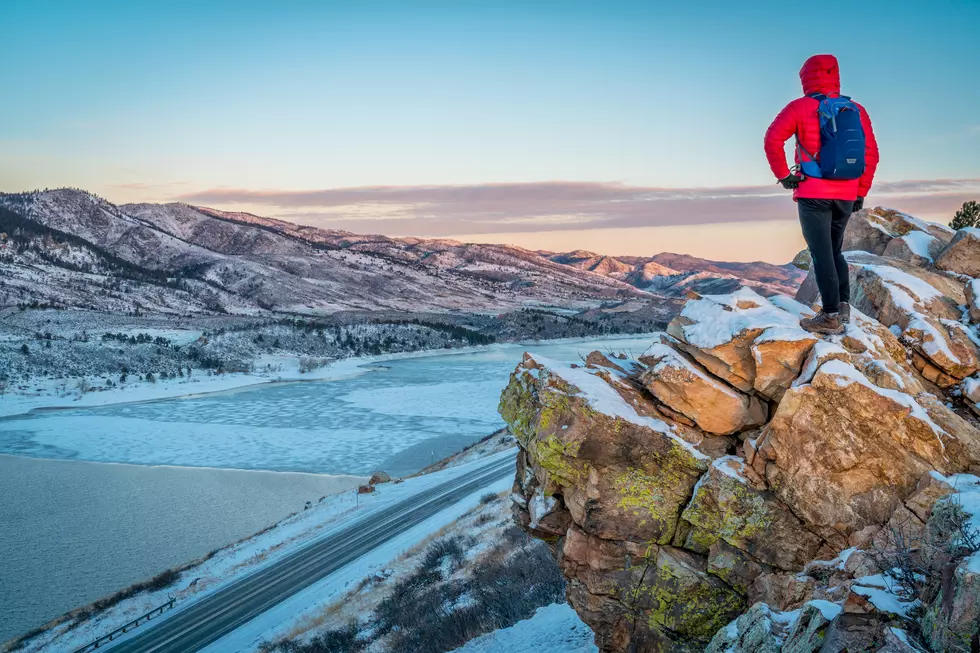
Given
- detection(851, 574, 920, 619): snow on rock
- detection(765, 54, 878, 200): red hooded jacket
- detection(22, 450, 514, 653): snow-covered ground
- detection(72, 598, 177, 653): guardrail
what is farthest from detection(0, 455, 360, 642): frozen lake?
detection(765, 54, 878, 200): red hooded jacket

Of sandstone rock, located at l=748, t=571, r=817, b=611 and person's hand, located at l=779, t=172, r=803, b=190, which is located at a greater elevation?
person's hand, located at l=779, t=172, r=803, b=190

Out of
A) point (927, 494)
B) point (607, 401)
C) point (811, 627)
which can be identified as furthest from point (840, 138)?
point (811, 627)

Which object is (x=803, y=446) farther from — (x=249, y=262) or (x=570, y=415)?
(x=249, y=262)

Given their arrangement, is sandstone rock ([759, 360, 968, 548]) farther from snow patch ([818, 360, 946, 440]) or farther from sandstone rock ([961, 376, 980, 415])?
sandstone rock ([961, 376, 980, 415])

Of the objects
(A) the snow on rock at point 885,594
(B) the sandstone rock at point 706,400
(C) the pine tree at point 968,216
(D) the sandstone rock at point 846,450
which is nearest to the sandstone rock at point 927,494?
(D) the sandstone rock at point 846,450

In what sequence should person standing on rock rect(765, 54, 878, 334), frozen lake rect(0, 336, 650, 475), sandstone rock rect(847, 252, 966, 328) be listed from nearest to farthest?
person standing on rock rect(765, 54, 878, 334), sandstone rock rect(847, 252, 966, 328), frozen lake rect(0, 336, 650, 475)

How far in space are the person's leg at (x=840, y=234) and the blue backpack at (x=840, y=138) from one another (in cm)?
37

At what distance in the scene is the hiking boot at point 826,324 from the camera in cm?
662

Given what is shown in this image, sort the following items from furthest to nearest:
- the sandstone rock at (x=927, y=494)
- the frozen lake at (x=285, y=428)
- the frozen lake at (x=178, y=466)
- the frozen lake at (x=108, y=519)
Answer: the frozen lake at (x=285, y=428)
the frozen lake at (x=178, y=466)
the frozen lake at (x=108, y=519)
the sandstone rock at (x=927, y=494)

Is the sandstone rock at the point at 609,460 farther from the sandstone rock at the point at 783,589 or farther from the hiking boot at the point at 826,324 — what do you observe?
the hiking boot at the point at 826,324

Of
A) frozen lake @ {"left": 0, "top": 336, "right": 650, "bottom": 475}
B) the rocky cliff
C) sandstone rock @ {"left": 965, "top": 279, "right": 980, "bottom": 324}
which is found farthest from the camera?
frozen lake @ {"left": 0, "top": 336, "right": 650, "bottom": 475}

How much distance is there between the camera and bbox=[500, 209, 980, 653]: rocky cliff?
5.74 meters

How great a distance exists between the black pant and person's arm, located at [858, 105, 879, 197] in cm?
29

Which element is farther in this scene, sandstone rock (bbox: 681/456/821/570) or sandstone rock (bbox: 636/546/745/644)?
sandstone rock (bbox: 636/546/745/644)
